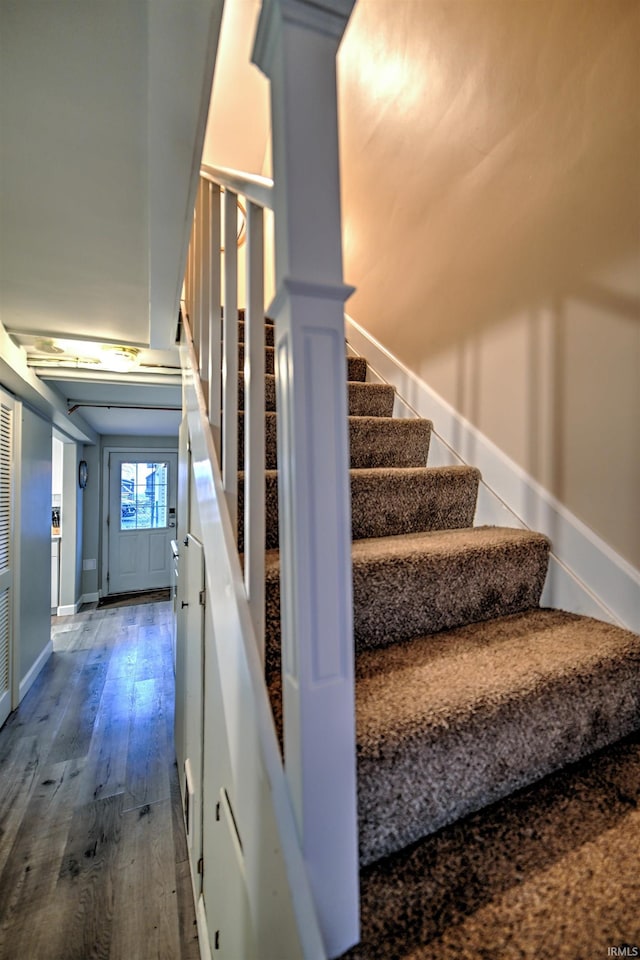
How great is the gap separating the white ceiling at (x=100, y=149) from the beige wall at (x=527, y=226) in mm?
983

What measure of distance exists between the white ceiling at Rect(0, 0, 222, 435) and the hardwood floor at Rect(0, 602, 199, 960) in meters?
2.24

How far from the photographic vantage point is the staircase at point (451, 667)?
626 millimetres

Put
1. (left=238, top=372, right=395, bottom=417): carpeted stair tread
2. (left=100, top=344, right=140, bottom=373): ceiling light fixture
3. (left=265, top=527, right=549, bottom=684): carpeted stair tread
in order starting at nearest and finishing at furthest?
(left=265, top=527, right=549, bottom=684): carpeted stair tread, (left=238, top=372, right=395, bottom=417): carpeted stair tread, (left=100, top=344, right=140, bottom=373): ceiling light fixture

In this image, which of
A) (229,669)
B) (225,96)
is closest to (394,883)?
(229,669)

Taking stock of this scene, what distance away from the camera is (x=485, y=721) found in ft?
2.26

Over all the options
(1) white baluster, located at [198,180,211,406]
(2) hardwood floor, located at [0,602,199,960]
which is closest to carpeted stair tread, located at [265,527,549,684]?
(1) white baluster, located at [198,180,211,406]

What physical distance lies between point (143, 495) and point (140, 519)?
34cm

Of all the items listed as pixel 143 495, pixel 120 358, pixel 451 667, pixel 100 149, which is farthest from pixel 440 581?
pixel 143 495

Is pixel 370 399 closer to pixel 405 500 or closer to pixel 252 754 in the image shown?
pixel 405 500

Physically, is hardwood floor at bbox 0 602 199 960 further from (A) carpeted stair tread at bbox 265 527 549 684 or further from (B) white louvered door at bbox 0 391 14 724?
(A) carpeted stair tread at bbox 265 527 549 684

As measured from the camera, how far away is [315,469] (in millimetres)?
492

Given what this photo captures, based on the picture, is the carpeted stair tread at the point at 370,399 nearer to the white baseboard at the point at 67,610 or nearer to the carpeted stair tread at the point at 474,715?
the carpeted stair tread at the point at 474,715

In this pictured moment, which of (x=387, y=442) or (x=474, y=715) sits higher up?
(x=387, y=442)

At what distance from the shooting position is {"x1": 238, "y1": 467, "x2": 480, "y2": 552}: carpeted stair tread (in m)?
1.25
